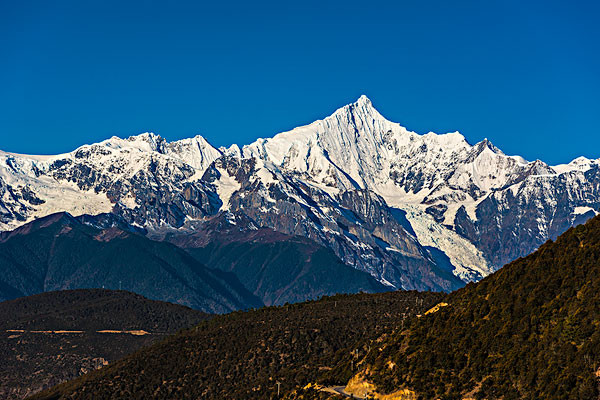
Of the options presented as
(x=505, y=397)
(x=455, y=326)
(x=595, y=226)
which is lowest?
(x=505, y=397)

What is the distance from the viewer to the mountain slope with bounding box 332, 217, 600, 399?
14825 centimetres

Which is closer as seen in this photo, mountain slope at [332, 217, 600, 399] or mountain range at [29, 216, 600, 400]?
mountain slope at [332, 217, 600, 399]

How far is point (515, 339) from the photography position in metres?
164

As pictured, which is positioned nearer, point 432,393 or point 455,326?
point 432,393

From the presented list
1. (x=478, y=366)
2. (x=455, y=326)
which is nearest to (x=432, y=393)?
(x=478, y=366)

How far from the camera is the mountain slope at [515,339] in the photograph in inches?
5837

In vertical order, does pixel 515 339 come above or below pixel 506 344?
above

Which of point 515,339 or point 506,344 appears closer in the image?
point 515,339

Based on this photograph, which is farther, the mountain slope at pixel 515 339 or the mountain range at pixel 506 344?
the mountain range at pixel 506 344

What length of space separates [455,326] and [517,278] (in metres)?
12.8

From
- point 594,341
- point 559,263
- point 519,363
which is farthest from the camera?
point 559,263

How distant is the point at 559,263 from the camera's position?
17462 centimetres

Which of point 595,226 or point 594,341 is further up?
point 595,226

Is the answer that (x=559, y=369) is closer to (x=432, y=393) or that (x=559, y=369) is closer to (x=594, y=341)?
(x=594, y=341)
